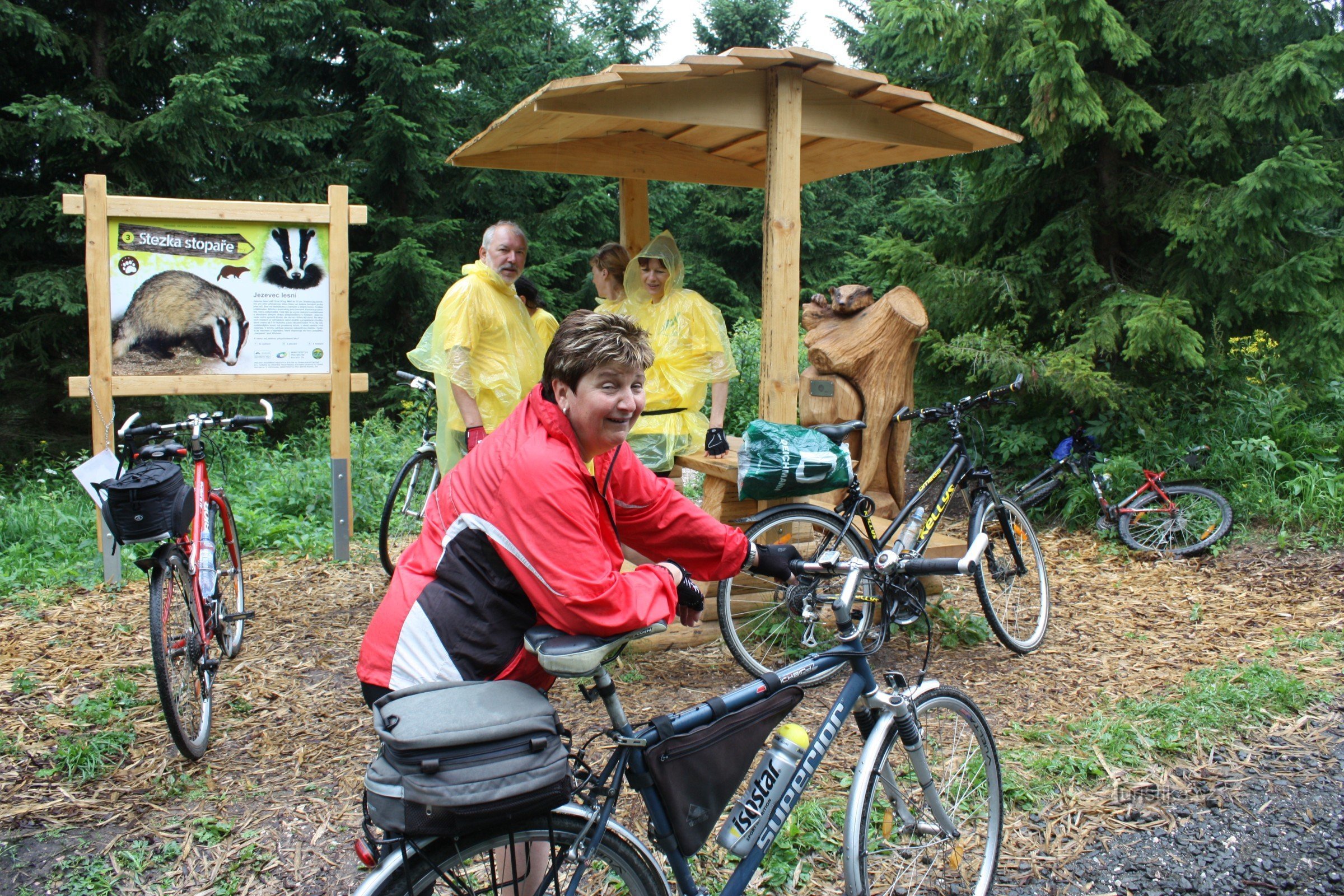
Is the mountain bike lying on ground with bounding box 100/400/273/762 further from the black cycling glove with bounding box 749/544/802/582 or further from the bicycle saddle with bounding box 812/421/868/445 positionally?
the bicycle saddle with bounding box 812/421/868/445

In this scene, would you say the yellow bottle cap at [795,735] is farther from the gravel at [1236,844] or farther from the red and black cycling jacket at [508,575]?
the gravel at [1236,844]

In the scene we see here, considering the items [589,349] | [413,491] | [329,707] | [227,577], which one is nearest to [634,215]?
[413,491]

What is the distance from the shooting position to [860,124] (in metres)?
4.97

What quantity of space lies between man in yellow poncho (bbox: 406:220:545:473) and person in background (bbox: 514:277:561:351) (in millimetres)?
229

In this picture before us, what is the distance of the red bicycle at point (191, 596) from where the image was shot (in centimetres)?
342

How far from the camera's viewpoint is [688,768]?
1.97 metres

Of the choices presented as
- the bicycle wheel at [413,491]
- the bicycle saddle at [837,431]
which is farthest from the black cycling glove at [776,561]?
the bicycle wheel at [413,491]

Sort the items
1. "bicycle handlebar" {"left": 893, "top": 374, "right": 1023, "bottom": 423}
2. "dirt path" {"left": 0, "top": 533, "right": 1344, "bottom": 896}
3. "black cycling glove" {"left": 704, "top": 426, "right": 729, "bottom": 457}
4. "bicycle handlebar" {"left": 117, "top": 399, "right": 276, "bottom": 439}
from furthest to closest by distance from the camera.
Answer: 1. "black cycling glove" {"left": 704, "top": 426, "right": 729, "bottom": 457}
2. "bicycle handlebar" {"left": 893, "top": 374, "right": 1023, "bottom": 423}
3. "bicycle handlebar" {"left": 117, "top": 399, "right": 276, "bottom": 439}
4. "dirt path" {"left": 0, "top": 533, "right": 1344, "bottom": 896}

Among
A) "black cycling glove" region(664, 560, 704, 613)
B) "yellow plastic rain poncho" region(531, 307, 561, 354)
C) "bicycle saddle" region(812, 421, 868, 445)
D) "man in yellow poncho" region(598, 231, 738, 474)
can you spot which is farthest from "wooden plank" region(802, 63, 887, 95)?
"black cycling glove" region(664, 560, 704, 613)

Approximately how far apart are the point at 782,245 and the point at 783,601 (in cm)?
171

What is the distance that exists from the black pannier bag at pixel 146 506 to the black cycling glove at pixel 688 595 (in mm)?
2411

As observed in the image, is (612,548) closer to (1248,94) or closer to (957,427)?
(957,427)

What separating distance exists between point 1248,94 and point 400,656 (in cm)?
710

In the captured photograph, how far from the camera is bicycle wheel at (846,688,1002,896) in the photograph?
248 cm
